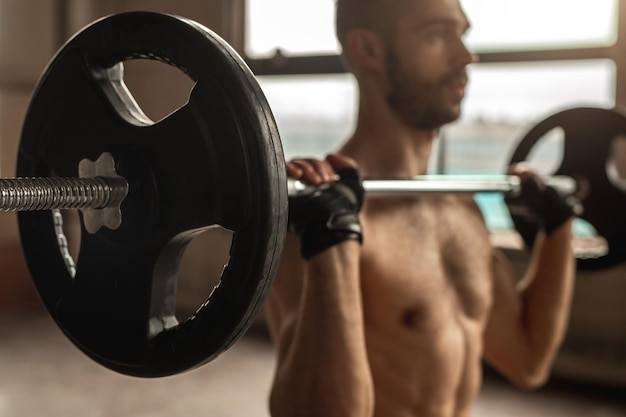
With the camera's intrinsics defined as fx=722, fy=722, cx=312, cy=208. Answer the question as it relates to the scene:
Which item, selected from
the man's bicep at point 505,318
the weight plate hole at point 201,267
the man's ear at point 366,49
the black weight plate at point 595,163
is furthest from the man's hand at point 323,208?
the weight plate hole at point 201,267

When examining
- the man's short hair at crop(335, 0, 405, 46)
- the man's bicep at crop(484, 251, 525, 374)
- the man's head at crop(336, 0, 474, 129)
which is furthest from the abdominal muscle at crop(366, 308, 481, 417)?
the man's short hair at crop(335, 0, 405, 46)

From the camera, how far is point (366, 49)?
1.07m

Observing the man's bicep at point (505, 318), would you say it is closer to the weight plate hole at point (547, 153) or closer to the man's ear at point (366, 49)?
the man's ear at point (366, 49)

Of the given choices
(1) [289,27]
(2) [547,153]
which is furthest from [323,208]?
(1) [289,27]

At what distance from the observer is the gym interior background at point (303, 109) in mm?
2410

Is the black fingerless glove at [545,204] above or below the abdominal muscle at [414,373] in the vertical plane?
above

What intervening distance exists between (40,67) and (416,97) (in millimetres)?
3162

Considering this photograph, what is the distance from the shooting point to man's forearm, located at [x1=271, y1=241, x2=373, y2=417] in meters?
0.84

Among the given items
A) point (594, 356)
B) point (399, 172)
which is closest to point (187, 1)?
point (594, 356)

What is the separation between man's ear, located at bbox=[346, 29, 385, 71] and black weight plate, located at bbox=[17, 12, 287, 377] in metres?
0.51

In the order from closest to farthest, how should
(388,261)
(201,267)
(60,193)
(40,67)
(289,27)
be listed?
(60,193) → (388,261) → (289,27) → (201,267) → (40,67)

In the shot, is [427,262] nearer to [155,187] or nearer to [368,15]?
[368,15]

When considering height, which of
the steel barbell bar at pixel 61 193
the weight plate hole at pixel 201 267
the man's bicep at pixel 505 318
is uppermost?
the steel barbell bar at pixel 61 193

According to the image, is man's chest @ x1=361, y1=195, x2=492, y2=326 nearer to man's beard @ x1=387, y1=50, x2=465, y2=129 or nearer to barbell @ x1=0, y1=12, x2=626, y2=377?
man's beard @ x1=387, y1=50, x2=465, y2=129
